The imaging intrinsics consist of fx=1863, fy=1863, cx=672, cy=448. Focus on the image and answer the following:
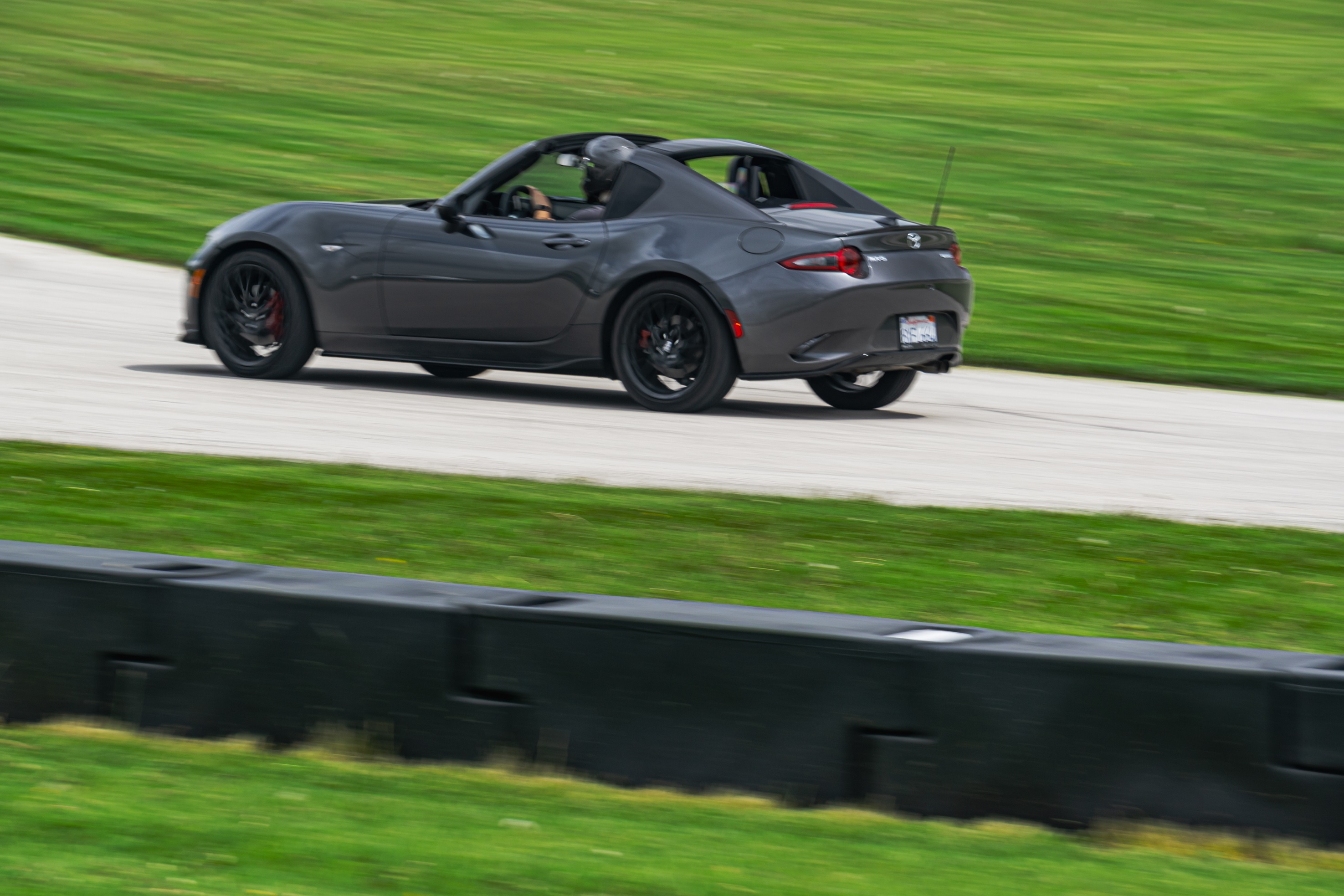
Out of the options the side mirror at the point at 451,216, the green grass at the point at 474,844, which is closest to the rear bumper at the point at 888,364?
the side mirror at the point at 451,216

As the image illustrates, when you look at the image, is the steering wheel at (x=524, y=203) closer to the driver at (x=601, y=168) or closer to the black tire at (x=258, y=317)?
the driver at (x=601, y=168)

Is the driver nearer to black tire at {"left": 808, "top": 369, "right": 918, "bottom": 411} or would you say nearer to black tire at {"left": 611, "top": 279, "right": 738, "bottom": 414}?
black tire at {"left": 611, "top": 279, "right": 738, "bottom": 414}

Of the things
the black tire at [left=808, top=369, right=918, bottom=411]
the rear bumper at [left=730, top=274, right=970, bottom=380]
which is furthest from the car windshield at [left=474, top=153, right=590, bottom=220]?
the black tire at [left=808, top=369, right=918, bottom=411]

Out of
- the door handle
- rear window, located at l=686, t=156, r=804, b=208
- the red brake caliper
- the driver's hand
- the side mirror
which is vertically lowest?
the red brake caliper

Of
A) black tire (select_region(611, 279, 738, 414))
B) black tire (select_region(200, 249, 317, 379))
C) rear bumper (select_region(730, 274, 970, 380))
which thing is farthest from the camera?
black tire (select_region(200, 249, 317, 379))

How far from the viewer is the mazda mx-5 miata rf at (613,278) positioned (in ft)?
31.4

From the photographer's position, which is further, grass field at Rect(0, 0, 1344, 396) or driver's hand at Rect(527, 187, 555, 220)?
grass field at Rect(0, 0, 1344, 396)

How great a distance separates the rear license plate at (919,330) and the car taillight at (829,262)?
460mm

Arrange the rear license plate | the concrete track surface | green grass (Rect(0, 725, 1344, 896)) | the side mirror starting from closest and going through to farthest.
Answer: green grass (Rect(0, 725, 1344, 896)) < the concrete track surface < the rear license plate < the side mirror

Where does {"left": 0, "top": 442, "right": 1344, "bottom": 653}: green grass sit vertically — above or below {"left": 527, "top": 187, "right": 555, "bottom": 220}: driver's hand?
below

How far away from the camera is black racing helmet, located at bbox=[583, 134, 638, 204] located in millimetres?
10094

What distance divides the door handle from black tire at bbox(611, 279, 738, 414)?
16.6 inches

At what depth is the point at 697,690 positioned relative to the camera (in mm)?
3980

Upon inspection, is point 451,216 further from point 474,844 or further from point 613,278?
point 474,844
